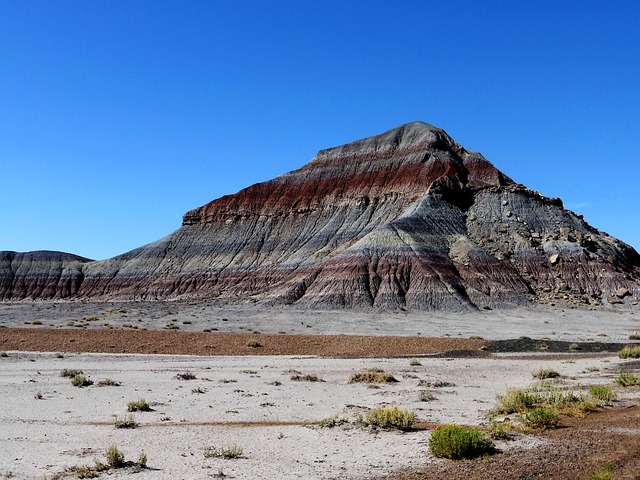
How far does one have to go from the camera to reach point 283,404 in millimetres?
16469

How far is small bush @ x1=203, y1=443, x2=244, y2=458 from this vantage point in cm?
1053

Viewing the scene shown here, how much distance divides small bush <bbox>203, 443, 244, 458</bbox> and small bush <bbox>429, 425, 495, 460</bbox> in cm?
321

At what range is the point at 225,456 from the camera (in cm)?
1052

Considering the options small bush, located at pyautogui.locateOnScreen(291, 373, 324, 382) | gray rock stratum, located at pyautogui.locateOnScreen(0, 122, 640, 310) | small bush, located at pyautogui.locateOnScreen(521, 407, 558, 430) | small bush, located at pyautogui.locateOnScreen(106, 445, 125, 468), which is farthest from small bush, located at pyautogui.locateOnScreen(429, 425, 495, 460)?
gray rock stratum, located at pyautogui.locateOnScreen(0, 122, 640, 310)

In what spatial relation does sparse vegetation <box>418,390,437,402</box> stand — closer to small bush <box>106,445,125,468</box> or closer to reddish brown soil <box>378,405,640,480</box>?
reddish brown soil <box>378,405,640,480</box>

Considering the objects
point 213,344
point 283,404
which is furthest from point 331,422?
point 213,344

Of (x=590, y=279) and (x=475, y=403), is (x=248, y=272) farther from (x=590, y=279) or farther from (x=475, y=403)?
(x=475, y=403)

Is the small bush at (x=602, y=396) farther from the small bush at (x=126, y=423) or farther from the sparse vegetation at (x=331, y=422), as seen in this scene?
the small bush at (x=126, y=423)

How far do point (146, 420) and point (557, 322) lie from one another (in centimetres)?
4889

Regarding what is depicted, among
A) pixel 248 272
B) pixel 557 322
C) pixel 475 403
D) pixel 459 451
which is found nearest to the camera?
pixel 459 451

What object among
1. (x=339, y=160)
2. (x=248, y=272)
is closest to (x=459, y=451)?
(x=248, y=272)

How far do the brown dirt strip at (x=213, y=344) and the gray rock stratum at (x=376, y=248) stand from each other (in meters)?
26.8

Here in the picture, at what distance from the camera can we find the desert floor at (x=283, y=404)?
1009 cm

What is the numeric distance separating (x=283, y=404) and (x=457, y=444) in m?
6.98
